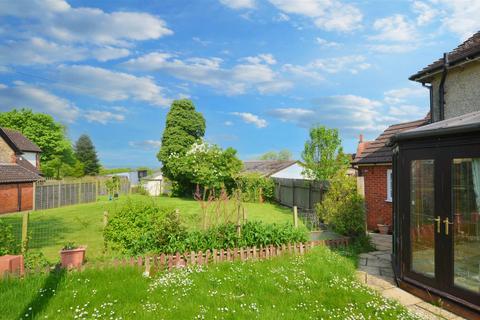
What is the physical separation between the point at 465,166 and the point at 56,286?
24.7ft

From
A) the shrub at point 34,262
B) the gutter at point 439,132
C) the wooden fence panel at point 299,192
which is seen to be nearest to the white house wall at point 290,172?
the wooden fence panel at point 299,192

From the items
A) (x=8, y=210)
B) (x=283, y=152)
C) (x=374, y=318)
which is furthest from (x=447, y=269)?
(x=283, y=152)

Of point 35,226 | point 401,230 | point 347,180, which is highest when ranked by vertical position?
point 347,180

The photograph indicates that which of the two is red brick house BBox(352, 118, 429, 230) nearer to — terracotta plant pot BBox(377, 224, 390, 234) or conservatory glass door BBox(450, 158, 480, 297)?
terracotta plant pot BBox(377, 224, 390, 234)

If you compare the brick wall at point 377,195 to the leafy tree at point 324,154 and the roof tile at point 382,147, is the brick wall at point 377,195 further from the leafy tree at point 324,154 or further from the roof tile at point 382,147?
the leafy tree at point 324,154

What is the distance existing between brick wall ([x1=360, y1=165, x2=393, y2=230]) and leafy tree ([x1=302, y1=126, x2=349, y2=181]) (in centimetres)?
515

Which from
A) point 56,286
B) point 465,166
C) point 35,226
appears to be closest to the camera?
point 465,166

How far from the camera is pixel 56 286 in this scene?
5750 mm

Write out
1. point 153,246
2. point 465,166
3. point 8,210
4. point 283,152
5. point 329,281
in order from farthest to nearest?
A: point 283,152 < point 8,210 < point 153,246 < point 329,281 < point 465,166

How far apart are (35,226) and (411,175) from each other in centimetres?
1641

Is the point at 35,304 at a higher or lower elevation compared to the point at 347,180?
lower

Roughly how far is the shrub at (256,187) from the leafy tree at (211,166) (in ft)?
3.92

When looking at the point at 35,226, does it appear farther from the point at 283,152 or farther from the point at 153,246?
the point at 283,152

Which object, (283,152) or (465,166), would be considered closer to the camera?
(465,166)
